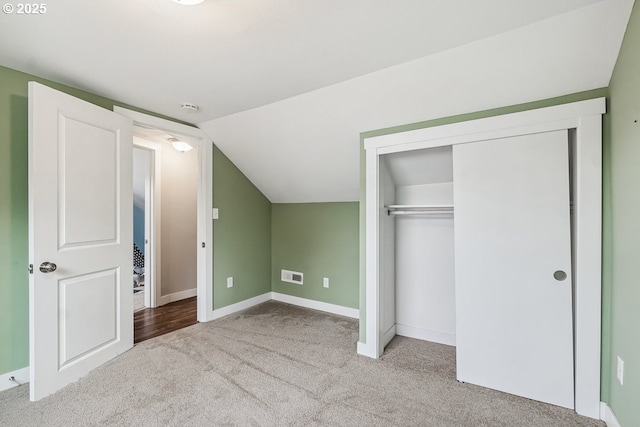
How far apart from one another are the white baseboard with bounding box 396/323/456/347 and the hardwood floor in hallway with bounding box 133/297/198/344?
90.1 inches

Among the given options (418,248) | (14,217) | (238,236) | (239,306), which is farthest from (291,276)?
(14,217)

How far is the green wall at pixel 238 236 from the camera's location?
346cm

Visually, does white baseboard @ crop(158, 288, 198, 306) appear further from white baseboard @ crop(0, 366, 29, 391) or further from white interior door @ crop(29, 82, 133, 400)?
white baseboard @ crop(0, 366, 29, 391)

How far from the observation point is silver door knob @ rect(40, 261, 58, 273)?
191 cm

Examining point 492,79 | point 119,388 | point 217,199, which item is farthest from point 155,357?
point 492,79

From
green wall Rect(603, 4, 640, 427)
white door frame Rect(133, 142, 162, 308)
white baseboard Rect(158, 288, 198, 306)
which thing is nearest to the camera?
green wall Rect(603, 4, 640, 427)

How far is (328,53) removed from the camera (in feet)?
6.06

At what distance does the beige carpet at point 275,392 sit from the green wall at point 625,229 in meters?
0.46

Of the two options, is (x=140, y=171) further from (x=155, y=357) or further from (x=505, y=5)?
(x=505, y=5)

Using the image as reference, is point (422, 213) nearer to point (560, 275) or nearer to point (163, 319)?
point (560, 275)

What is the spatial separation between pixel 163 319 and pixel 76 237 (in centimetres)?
167

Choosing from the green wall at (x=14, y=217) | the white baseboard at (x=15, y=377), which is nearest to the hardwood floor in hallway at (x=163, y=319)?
the white baseboard at (x=15, y=377)

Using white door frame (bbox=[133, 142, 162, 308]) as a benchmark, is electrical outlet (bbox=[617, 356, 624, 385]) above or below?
below

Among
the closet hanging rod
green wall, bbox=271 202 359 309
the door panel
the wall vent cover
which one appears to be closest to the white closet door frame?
the closet hanging rod
